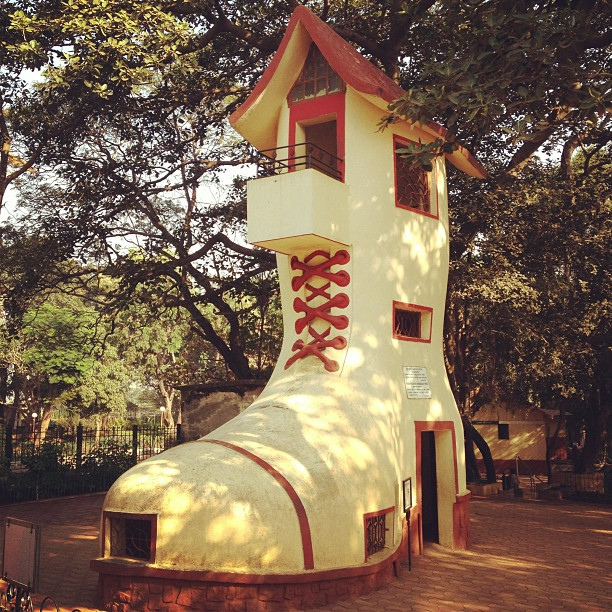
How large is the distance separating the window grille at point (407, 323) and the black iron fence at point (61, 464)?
9393 mm

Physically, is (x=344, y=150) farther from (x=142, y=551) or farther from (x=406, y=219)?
(x=142, y=551)

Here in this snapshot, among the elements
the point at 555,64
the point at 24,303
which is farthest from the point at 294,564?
the point at 24,303

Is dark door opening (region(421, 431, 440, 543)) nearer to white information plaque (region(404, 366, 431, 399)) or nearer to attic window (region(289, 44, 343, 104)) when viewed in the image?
white information plaque (region(404, 366, 431, 399))

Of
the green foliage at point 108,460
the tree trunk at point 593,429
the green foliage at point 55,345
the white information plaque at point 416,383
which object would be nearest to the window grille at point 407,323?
the white information plaque at point 416,383

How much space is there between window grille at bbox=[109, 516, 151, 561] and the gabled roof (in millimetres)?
7059

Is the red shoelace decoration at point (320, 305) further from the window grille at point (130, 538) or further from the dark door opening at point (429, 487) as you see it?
the window grille at point (130, 538)

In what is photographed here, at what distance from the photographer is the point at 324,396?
35.7 feet

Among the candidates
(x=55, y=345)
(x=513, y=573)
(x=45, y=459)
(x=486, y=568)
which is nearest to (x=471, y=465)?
(x=486, y=568)

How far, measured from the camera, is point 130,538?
30.3 ft

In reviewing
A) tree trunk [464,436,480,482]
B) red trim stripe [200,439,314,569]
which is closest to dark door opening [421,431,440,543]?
red trim stripe [200,439,314,569]

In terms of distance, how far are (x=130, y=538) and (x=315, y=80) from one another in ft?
25.4

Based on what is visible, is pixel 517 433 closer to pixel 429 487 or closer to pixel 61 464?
pixel 429 487

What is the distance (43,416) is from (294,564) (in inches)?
1480

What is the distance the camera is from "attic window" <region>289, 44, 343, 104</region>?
12375mm
